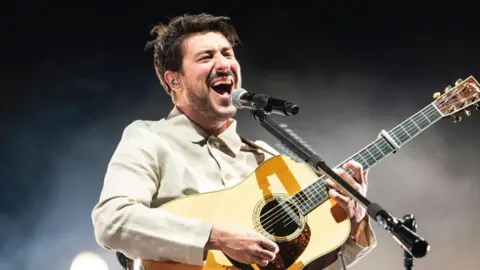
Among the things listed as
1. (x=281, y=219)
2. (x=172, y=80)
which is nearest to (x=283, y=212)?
(x=281, y=219)

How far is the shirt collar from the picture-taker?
87.3 inches

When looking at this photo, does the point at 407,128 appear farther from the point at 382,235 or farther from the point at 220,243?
the point at 382,235

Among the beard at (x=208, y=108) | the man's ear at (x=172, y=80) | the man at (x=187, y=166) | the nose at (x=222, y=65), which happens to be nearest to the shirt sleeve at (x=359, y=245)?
the man at (x=187, y=166)

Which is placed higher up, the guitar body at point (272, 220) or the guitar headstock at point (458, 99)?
the guitar headstock at point (458, 99)

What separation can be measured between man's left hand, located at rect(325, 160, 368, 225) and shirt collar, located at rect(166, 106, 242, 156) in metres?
0.42

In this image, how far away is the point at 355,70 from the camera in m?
3.36

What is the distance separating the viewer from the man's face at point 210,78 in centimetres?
226

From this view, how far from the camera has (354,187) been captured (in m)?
1.95

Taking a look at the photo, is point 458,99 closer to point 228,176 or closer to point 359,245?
point 359,245

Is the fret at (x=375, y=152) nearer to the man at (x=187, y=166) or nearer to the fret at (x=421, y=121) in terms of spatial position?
the man at (x=187, y=166)

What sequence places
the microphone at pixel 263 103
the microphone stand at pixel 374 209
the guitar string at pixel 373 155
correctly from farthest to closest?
1. the guitar string at pixel 373 155
2. the microphone at pixel 263 103
3. the microphone stand at pixel 374 209

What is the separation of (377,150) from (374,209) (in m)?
0.63

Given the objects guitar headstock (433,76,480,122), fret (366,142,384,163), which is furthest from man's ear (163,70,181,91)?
guitar headstock (433,76,480,122)

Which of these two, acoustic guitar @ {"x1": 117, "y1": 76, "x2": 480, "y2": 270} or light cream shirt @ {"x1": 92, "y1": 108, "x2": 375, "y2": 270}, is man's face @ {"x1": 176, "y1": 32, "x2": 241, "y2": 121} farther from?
acoustic guitar @ {"x1": 117, "y1": 76, "x2": 480, "y2": 270}
